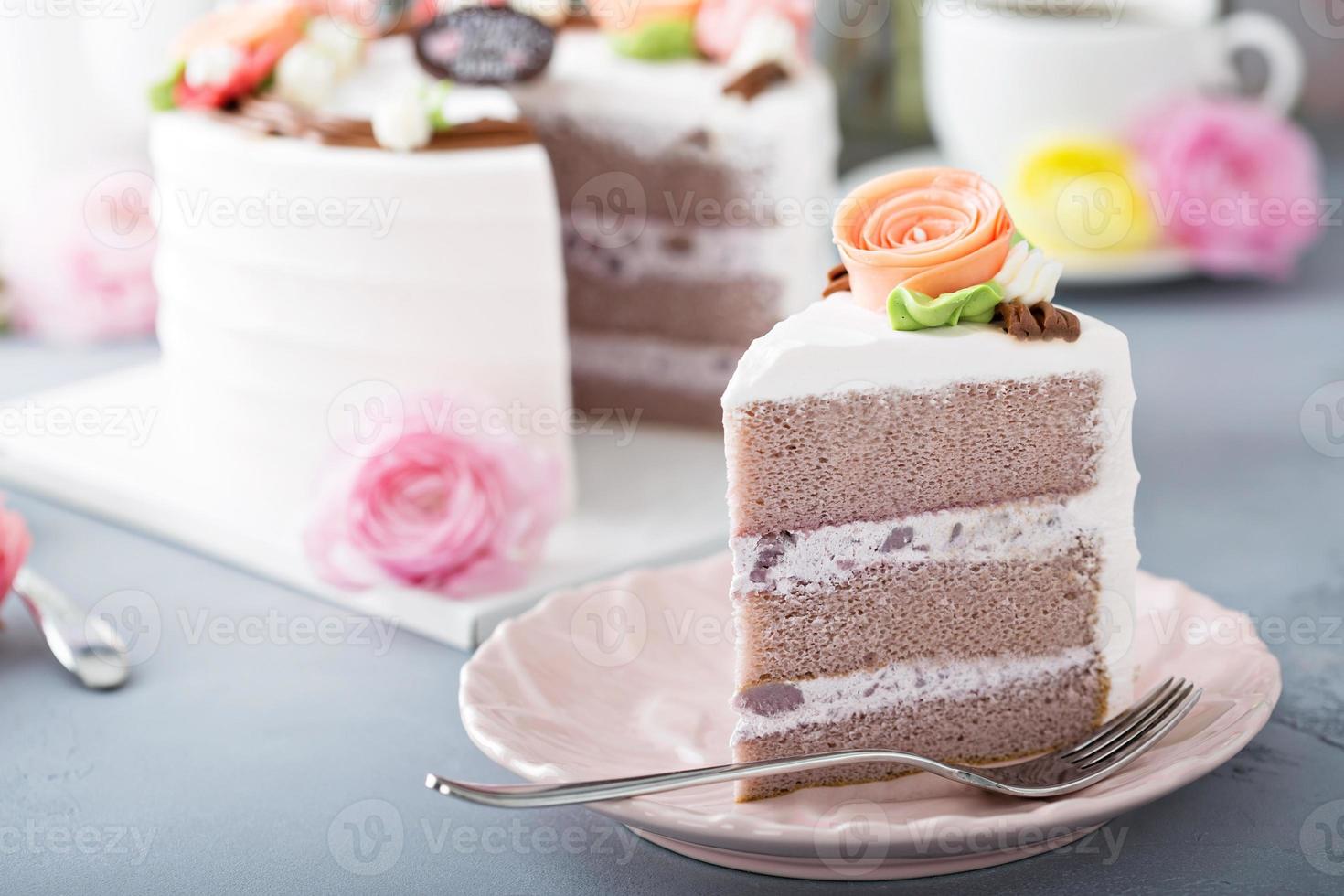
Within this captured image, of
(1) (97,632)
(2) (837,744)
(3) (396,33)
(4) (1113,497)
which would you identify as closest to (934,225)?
(4) (1113,497)

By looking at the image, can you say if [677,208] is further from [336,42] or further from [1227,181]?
[1227,181]

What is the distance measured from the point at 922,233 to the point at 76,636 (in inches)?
47.6

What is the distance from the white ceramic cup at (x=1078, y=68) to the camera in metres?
3.26

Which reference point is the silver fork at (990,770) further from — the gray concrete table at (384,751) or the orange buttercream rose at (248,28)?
the orange buttercream rose at (248,28)

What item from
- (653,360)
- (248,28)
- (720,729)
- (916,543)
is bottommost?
(653,360)

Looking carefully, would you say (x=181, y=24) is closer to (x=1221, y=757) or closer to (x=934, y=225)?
(x=934, y=225)

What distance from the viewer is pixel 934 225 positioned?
1607mm

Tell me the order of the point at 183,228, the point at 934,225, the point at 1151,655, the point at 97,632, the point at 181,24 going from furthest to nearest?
the point at 181,24 → the point at 183,228 → the point at 97,632 → the point at 1151,655 → the point at 934,225

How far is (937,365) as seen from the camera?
154 centimetres

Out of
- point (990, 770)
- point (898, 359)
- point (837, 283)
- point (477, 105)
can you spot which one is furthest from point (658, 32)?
point (990, 770)

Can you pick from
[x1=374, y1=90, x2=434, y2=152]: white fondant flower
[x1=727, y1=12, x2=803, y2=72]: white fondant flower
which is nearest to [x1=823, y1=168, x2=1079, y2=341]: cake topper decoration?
[x1=374, y1=90, x2=434, y2=152]: white fondant flower

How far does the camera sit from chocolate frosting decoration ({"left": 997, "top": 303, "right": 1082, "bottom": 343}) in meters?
1.54

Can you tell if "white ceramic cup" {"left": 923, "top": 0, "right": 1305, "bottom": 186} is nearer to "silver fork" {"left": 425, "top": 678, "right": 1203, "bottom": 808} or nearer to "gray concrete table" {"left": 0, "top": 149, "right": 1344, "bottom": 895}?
"gray concrete table" {"left": 0, "top": 149, "right": 1344, "bottom": 895}

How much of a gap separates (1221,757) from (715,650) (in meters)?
0.63
